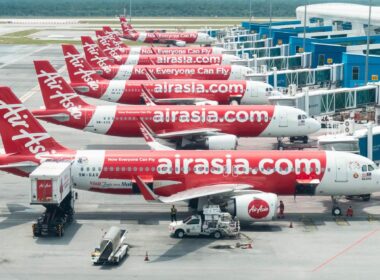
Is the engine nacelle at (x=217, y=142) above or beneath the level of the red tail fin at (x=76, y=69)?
beneath

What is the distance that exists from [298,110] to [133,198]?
2257 centimetres

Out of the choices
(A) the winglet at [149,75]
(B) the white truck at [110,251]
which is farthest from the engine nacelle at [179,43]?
(B) the white truck at [110,251]

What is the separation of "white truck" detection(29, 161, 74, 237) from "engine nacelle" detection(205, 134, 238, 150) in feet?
73.5

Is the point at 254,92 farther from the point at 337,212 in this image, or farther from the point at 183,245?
the point at 183,245

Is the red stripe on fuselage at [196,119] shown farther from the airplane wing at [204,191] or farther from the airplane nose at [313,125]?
the airplane wing at [204,191]

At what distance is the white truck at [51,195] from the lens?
175 ft

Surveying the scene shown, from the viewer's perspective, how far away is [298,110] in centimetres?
8044

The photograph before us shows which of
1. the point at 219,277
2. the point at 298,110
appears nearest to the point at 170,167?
the point at 219,277

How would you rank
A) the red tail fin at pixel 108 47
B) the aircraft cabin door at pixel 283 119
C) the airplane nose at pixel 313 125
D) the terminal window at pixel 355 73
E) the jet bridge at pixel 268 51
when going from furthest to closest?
the jet bridge at pixel 268 51
the red tail fin at pixel 108 47
the terminal window at pixel 355 73
the airplane nose at pixel 313 125
the aircraft cabin door at pixel 283 119

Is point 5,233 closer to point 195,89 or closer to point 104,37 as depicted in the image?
point 195,89

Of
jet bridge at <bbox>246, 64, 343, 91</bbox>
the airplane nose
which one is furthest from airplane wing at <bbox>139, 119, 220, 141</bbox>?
jet bridge at <bbox>246, 64, 343, 91</bbox>

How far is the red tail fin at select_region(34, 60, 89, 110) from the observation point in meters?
77.1

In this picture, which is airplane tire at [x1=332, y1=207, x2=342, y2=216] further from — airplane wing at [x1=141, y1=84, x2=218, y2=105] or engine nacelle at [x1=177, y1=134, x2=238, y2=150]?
airplane wing at [x1=141, y1=84, x2=218, y2=105]

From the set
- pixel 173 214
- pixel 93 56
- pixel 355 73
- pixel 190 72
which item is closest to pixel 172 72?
pixel 190 72
